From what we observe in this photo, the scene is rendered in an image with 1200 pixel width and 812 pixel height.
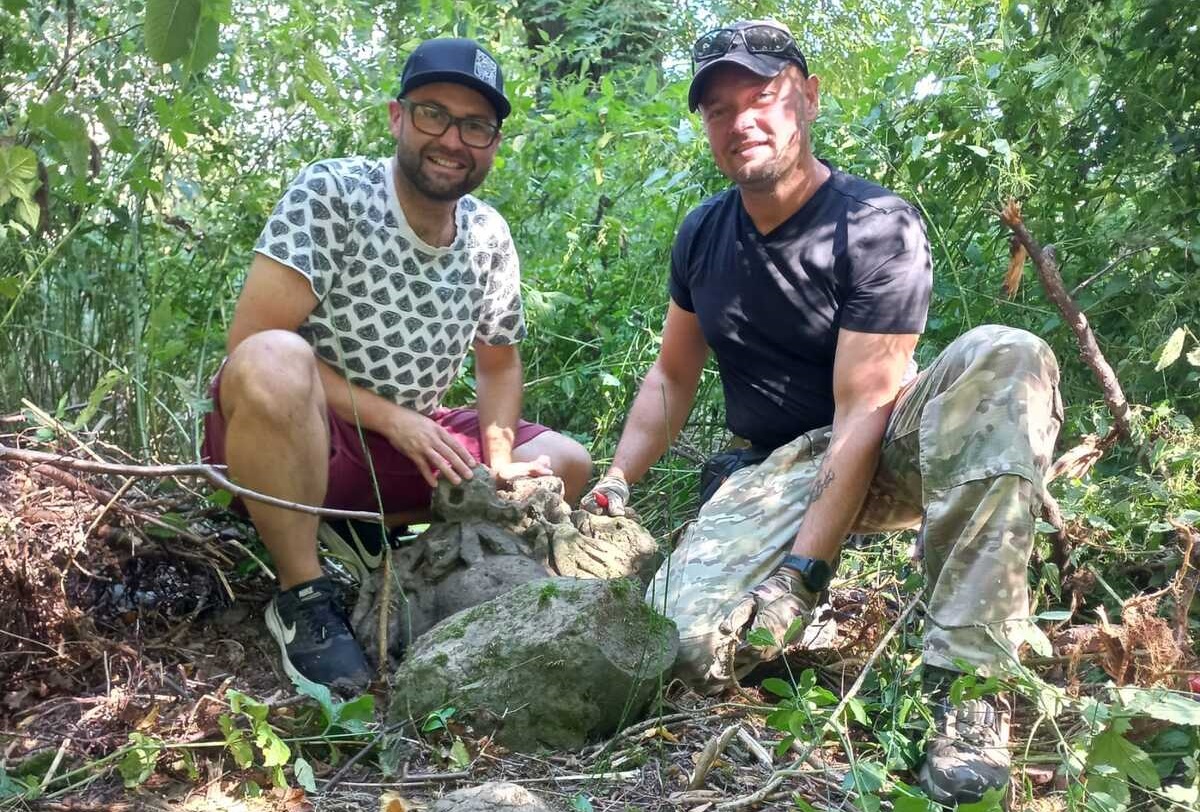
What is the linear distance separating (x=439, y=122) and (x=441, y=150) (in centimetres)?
8

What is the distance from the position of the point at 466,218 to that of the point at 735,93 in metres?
0.92

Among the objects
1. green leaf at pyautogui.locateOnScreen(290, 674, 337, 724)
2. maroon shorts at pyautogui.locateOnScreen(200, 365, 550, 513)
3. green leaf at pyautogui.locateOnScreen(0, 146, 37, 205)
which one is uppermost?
green leaf at pyautogui.locateOnScreen(0, 146, 37, 205)

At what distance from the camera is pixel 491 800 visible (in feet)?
6.66

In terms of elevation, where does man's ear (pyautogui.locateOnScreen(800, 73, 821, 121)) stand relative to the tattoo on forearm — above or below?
above

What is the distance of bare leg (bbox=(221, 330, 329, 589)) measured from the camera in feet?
9.78

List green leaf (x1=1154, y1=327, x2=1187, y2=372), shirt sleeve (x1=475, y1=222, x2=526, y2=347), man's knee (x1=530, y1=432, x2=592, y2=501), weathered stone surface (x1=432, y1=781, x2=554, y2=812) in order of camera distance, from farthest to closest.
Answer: man's knee (x1=530, y1=432, x2=592, y2=501)
shirt sleeve (x1=475, y1=222, x2=526, y2=347)
green leaf (x1=1154, y1=327, x2=1187, y2=372)
weathered stone surface (x1=432, y1=781, x2=554, y2=812)

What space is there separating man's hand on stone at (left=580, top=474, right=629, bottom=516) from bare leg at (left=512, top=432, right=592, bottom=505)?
0.24m

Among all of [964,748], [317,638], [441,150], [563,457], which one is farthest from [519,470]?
[964,748]

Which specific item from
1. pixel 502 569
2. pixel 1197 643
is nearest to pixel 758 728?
pixel 502 569

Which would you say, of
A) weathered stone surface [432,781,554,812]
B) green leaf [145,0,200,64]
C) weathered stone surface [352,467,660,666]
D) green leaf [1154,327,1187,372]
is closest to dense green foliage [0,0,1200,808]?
green leaf [1154,327,1187,372]

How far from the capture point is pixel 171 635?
306cm

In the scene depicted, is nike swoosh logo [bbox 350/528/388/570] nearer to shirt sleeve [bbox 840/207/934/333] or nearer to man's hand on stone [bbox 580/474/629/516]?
man's hand on stone [bbox 580/474/629/516]

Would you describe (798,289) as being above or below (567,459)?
above

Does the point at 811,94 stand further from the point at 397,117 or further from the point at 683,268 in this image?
the point at 397,117
